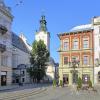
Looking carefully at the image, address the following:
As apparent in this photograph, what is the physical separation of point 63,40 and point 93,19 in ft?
29.1

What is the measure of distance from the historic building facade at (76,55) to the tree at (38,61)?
14.1m

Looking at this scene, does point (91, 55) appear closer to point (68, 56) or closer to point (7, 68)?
point (68, 56)

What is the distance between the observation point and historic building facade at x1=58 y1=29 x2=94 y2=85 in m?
73.5

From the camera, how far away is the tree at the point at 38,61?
89312 millimetres

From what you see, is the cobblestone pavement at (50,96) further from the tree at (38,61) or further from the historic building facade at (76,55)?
the tree at (38,61)

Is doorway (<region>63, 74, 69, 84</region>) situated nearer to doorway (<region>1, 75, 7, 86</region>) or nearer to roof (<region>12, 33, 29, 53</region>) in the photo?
doorway (<region>1, 75, 7, 86</region>)

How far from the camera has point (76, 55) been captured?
247 ft

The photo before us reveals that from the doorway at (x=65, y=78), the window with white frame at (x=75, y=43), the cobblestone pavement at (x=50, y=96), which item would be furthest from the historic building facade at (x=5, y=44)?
the cobblestone pavement at (x=50, y=96)

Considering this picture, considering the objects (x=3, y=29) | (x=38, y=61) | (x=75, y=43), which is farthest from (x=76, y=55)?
(x=3, y=29)

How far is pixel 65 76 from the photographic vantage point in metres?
75.8

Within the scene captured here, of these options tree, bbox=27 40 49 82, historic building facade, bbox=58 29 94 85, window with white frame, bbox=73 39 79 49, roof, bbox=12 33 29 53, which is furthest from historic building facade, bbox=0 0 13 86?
roof, bbox=12 33 29 53

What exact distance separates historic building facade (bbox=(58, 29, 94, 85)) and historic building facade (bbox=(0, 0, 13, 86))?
44.1 feet

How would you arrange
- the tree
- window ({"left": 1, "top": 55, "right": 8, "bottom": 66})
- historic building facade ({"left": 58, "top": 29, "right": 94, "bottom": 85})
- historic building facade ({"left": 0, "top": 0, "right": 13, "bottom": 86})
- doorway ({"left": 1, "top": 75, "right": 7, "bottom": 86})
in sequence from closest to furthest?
historic building facade ({"left": 0, "top": 0, "right": 13, "bottom": 86}) → window ({"left": 1, "top": 55, "right": 8, "bottom": 66}) → doorway ({"left": 1, "top": 75, "right": 7, "bottom": 86}) → historic building facade ({"left": 58, "top": 29, "right": 94, "bottom": 85}) → the tree

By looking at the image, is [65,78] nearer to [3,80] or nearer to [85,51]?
[85,51]
